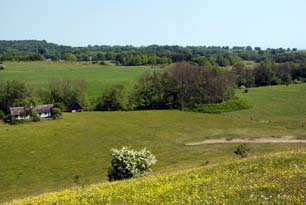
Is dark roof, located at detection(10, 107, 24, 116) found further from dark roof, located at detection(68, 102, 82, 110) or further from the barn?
dark roof, located at detection(68, 102, 82, 110)

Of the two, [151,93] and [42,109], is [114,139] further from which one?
[151,93]

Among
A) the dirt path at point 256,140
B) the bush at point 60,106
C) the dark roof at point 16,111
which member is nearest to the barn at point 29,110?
the dark roof at point 16,111

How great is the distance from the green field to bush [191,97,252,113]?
8.92 ft

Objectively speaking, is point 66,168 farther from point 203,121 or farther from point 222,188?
point 203,121

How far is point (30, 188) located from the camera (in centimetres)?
3366

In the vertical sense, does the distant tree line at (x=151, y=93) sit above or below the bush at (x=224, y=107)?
above

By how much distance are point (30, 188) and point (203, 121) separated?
43.9m

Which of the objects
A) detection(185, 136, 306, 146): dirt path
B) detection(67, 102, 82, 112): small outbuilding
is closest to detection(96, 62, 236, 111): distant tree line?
detection(67, 102, 82, 112): small outbuilding

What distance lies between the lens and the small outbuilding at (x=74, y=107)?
90000 millimetres

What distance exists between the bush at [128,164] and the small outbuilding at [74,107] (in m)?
64.1

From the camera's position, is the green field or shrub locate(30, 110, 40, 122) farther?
shrub locate(30, 110, 40, 122)

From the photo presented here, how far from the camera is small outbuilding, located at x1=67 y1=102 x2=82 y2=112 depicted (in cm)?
9000

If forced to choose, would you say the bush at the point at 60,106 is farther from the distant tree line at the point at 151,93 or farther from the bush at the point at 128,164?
the bush at the point at 128,164

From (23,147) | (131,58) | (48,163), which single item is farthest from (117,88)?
(131,58)
